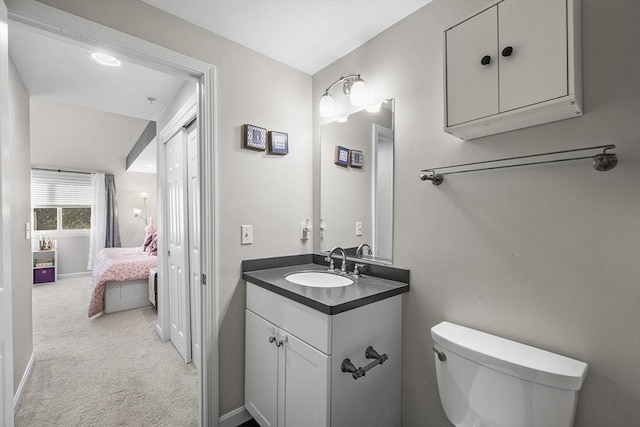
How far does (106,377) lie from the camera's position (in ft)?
7.48

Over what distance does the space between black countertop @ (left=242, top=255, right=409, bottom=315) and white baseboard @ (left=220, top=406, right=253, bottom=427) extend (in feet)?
2.65

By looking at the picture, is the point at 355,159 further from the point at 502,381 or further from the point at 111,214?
the point at 111,214

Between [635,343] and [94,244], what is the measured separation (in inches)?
300

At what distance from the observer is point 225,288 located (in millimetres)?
1735

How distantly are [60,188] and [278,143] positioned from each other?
6172 mm

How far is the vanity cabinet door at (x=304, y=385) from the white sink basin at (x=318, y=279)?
0.39 m

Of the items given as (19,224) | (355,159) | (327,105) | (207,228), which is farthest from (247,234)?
(19,224)

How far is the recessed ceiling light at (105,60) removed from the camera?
177 centimetres

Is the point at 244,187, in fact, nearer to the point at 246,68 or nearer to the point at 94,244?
the point at 246,68

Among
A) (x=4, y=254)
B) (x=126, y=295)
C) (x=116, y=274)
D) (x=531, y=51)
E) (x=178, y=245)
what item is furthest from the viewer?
(x=126, y=295)

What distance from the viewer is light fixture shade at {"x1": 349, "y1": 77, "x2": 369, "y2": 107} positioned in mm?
1683

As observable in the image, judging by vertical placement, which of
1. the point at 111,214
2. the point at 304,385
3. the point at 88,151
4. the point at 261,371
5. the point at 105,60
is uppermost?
the point at 88,151

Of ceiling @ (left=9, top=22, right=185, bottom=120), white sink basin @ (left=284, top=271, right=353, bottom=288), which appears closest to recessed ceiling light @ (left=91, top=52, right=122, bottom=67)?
ceiling @ (left=9, top=22, right=185, bottom=120)

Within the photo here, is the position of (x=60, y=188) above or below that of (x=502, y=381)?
above
